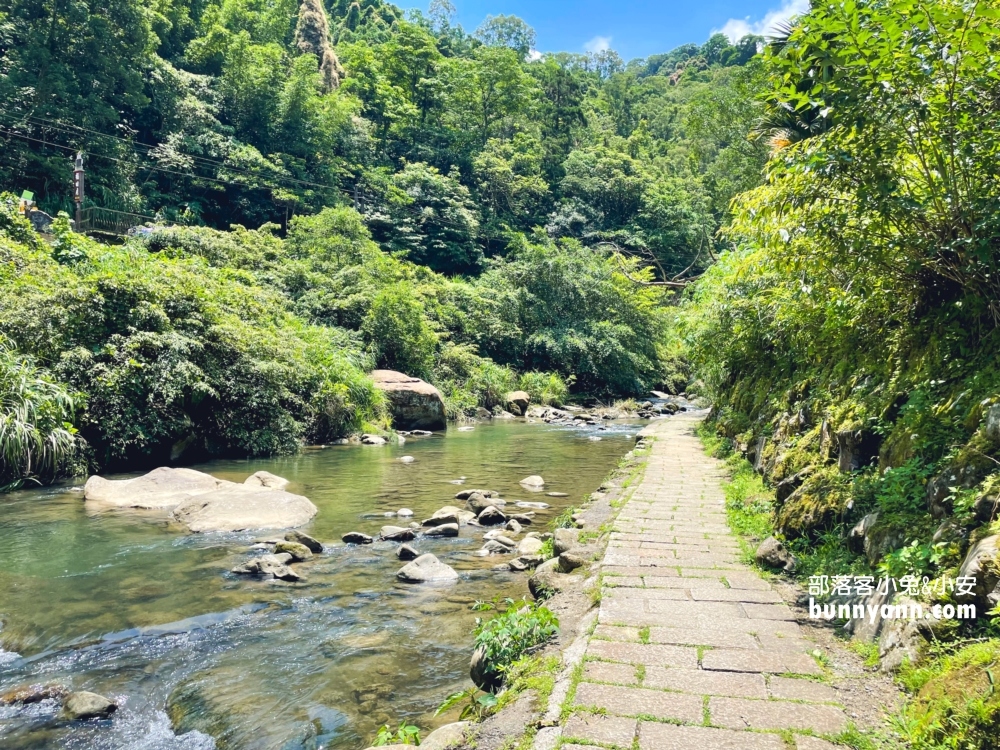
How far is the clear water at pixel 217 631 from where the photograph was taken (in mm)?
3955

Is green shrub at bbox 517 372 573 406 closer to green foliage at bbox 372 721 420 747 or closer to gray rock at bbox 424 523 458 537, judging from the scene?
gray rock at bbox 424 523 458 537

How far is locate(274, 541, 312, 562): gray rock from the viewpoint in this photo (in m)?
7.31

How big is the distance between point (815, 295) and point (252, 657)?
578 cm

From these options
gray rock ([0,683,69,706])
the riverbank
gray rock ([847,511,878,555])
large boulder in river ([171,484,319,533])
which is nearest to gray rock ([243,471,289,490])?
large boulder in river ([171,484,319,533])

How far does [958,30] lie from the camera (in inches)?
147

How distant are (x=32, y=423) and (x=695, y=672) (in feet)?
37.8

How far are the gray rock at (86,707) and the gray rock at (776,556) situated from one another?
4.85 m

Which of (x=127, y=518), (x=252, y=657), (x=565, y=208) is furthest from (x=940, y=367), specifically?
(x=565, y=208)

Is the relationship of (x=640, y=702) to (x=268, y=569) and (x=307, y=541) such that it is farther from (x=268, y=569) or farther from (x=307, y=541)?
(x=307, y=541)

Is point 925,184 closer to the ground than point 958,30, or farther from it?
closer to the ground

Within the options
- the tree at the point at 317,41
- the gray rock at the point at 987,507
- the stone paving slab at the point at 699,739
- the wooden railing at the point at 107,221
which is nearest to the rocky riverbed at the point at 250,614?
the stone paving slab at the point at 699,739

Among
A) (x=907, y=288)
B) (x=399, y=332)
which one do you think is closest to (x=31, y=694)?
(x=907, y=288)

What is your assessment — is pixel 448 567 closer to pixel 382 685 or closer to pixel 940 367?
pixel 382 685

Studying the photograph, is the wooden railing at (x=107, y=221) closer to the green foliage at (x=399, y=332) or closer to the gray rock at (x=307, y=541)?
the green foliage at (x=399, y=332)
